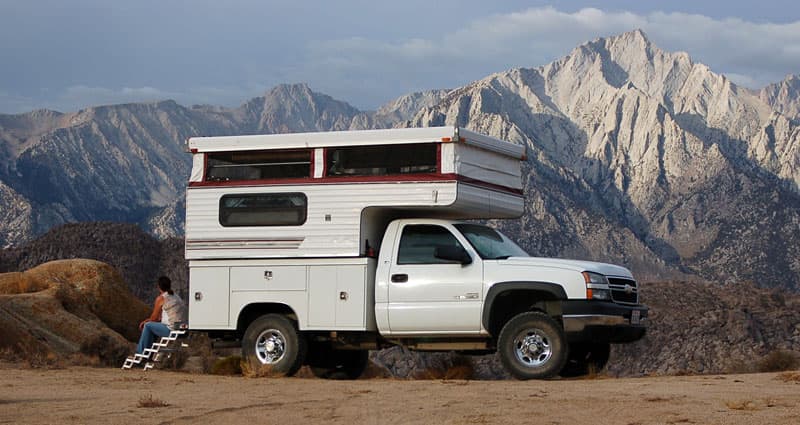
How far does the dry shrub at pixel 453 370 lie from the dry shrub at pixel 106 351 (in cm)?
530

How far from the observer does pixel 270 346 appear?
50.6 ft

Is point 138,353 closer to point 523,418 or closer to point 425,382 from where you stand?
point 425,382

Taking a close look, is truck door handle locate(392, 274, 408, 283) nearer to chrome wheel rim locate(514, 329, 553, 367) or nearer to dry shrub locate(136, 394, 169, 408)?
chrome wheel rim locate(514, 329, 553, 367)

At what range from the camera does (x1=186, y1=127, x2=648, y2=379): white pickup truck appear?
561 inches

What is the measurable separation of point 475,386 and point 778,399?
11.3ft

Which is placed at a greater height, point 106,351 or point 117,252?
point 117,252

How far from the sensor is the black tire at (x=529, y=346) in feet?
46.5

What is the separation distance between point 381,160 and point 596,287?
10.2 feet

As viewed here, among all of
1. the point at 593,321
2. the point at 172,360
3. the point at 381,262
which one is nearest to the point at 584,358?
the point at 593,321

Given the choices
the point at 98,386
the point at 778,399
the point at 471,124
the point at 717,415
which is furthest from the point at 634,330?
the point at 471,124

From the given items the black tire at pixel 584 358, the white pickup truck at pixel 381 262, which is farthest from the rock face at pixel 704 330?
the white pickup truck at pixel 381 262

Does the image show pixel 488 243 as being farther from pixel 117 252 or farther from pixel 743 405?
pixel 117 252

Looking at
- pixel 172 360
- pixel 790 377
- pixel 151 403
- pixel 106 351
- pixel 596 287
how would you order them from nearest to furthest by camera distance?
pixel 151 403 → pixel 790 377 → pixel 596 287 → pixel 172 360 → pixel 106 351

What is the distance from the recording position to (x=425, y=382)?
46.4 feet
